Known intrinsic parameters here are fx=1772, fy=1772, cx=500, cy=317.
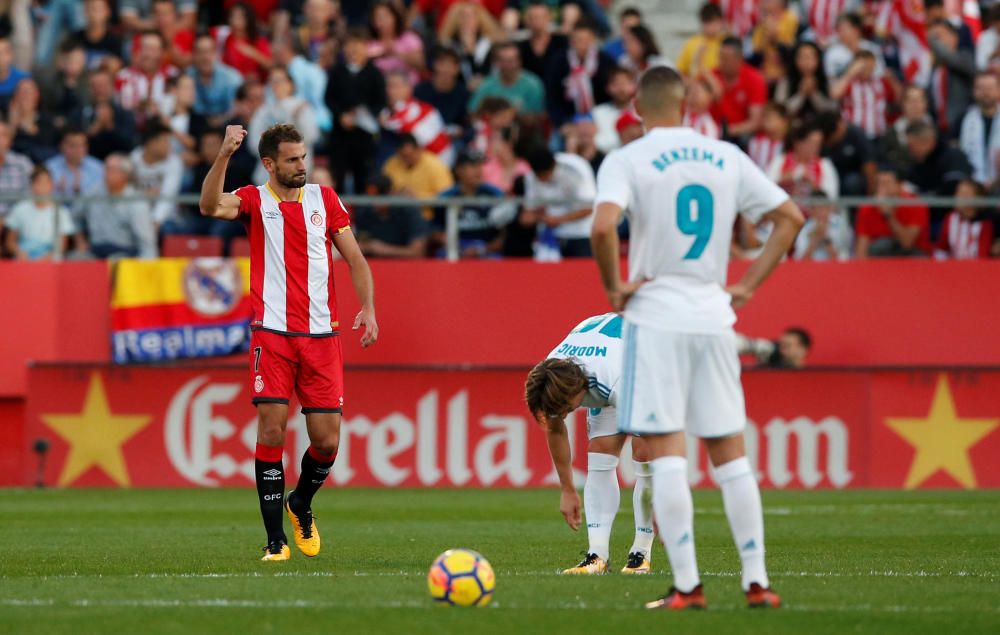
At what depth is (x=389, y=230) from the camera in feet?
60.6

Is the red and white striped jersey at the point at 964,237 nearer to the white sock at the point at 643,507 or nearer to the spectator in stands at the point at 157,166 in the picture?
the spectator in stands at the point at 157,166

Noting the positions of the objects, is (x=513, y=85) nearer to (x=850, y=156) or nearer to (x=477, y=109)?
(x=477, y=109)

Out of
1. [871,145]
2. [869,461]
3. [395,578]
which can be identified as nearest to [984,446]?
[869,461]

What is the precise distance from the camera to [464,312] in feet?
61.4

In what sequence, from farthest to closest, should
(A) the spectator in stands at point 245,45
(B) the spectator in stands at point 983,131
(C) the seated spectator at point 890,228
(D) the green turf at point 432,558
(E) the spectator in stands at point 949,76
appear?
(A) the spectator in stands at point 245,45, (E) the spectator in stands at point 949,76, (B) the spectator in stands at point 983,131, (C) the seated spectator at point 890,228, (D) the green turf at point 432,558

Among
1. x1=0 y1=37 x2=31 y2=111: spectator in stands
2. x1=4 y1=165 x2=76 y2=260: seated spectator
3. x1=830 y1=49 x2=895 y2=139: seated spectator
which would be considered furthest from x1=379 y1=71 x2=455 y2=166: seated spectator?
x1=0 y1=37 x2=31 y2=111: spectator in stands

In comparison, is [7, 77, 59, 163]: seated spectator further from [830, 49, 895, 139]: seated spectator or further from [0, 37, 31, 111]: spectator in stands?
[830, 49, 895, 139]: seated spectator

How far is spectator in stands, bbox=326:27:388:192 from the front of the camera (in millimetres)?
19938

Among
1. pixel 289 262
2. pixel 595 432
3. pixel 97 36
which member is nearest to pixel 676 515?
pixel 595 432

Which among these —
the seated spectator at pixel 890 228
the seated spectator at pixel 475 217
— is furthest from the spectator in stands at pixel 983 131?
the seated spectator at pixel 475 217

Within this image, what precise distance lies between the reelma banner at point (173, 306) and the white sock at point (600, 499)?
367 inches

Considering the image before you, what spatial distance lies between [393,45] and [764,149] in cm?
514

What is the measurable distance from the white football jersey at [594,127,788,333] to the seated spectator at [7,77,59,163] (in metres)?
14.1

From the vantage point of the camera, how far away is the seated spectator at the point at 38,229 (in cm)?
1856
